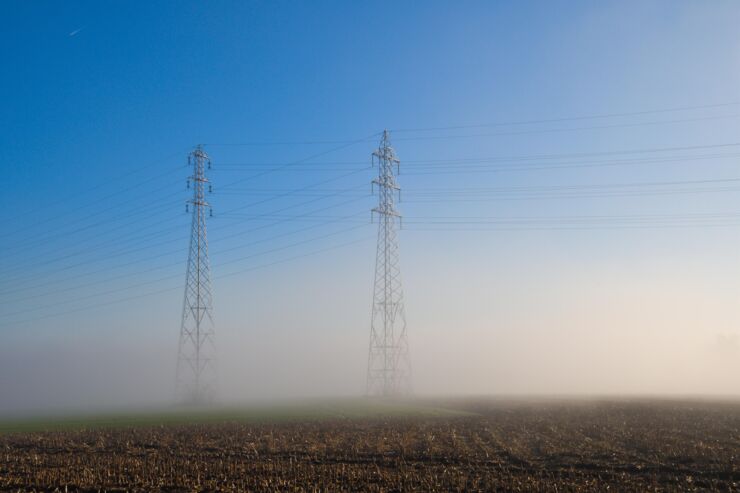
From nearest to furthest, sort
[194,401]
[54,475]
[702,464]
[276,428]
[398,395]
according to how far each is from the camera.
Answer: [54,475] < [702,464] < [276,428] < [194,401] < [398,395]

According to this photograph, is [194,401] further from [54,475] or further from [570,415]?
[54,475]

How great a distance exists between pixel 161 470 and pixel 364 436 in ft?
49.5

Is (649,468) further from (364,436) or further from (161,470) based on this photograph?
(161,470)

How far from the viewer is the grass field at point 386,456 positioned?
23.4 meters

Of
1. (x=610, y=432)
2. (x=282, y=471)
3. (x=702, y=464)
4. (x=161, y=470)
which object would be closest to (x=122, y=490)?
(x=161, y=470)

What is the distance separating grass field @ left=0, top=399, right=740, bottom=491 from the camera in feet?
76.8

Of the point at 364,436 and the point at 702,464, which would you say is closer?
the point at 702,464

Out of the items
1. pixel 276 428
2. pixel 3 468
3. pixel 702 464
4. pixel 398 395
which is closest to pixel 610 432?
pixel 702 464

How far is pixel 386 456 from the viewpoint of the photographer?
30.5 meters

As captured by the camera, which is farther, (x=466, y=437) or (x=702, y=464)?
(x=466, y=437)

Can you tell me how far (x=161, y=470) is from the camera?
26.7m

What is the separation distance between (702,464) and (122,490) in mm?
24778

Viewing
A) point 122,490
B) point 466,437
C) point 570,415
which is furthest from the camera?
point 570,415

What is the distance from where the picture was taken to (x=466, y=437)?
1513 inches
